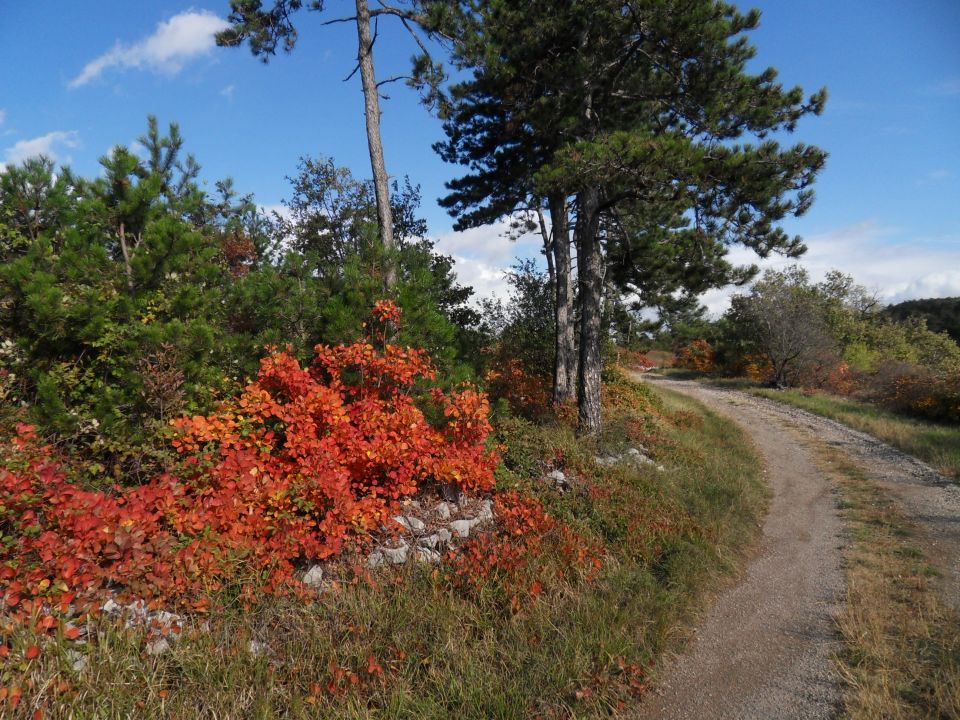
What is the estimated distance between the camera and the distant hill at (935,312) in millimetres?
36969

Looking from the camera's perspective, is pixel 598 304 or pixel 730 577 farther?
pixel 598 304

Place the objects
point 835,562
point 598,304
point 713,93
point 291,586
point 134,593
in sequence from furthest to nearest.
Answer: point 598,304 < point 713,93 < point 835,562 < point 291,586 < point 134,593

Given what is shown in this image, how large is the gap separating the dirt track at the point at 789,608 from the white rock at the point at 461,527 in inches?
98.0

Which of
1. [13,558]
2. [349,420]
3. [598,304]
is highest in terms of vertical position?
[598,304]

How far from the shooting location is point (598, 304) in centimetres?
984

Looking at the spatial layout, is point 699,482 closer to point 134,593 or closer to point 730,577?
point 730,577

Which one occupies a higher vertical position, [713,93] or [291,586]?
[713,93]

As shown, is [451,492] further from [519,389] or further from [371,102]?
[371,102]

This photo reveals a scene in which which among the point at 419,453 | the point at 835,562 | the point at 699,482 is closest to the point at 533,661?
the point at 419,453

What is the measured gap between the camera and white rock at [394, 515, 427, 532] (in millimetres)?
5590

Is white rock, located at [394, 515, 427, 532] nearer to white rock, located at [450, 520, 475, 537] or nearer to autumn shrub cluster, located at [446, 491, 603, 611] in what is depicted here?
white rock, located at [450, 520, 475, 537]

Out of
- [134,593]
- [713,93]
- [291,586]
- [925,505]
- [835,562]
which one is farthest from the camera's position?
[713,93]

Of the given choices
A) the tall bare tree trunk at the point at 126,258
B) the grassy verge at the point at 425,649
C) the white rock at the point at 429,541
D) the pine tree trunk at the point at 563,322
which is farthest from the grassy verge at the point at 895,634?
the tall bare tree trunk at the point at 126,258

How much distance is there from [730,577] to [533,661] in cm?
310
